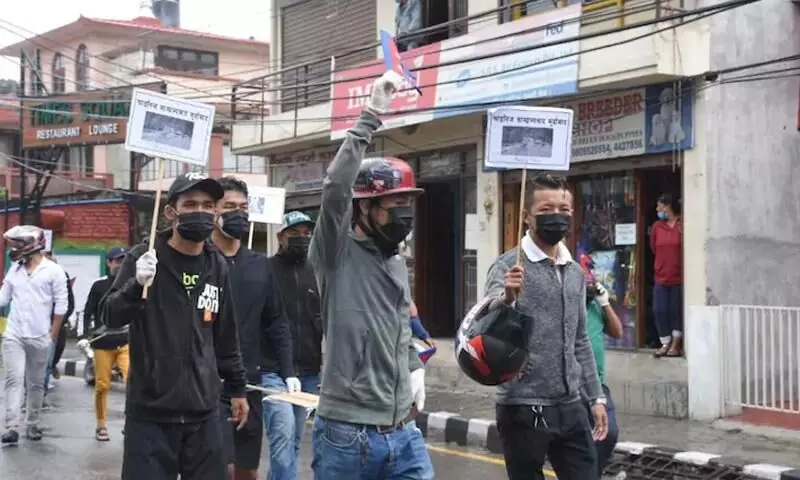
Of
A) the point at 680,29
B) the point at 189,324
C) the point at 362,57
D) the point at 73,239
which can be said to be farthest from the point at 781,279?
the point at 73,239

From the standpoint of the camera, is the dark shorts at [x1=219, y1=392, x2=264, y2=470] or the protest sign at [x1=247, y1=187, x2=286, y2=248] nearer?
the dark shorts at [x1=219, y1=392, x2=264, y2=470]

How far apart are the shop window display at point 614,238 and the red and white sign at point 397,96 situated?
2675 millimetres

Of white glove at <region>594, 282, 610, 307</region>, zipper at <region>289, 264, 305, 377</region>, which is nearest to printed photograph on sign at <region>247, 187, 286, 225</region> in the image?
zipper at <region>289, 264, 305, 377</region>

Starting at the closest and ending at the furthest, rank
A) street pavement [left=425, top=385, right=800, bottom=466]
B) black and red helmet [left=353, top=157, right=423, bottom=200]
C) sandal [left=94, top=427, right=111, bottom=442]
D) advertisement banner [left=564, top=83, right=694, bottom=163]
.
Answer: black and red helmet [left=353, top=157, right=423, bottom=200] < street pavement [left=425, top=385, right=800, bottom=466] < sandal [left=94, top=427, right=111, bottom=442] < advertisement banner [left=564, top=83, right=694, bottom=163]

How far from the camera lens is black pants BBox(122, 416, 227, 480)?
15.1 feet

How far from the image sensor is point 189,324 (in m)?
4.80

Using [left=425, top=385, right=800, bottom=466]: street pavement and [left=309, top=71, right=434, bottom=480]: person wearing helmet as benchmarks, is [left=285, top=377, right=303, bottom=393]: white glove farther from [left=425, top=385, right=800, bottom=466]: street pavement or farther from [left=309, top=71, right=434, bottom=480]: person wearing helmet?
[left=425, top=385, right=800, bottom=466]: street pavement

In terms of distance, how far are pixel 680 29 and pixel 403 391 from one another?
8.88 meters

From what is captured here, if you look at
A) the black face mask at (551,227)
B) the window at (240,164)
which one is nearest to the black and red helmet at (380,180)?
the black face mask at (551,227)

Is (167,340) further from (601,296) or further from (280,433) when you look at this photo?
(601,296)

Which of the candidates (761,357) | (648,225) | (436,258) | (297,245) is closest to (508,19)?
(648,225)

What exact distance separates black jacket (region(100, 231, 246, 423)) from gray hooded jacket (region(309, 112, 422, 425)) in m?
0.83

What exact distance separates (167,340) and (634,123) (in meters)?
9.11

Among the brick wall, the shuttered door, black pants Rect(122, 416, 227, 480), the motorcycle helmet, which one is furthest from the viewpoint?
the brick wall
